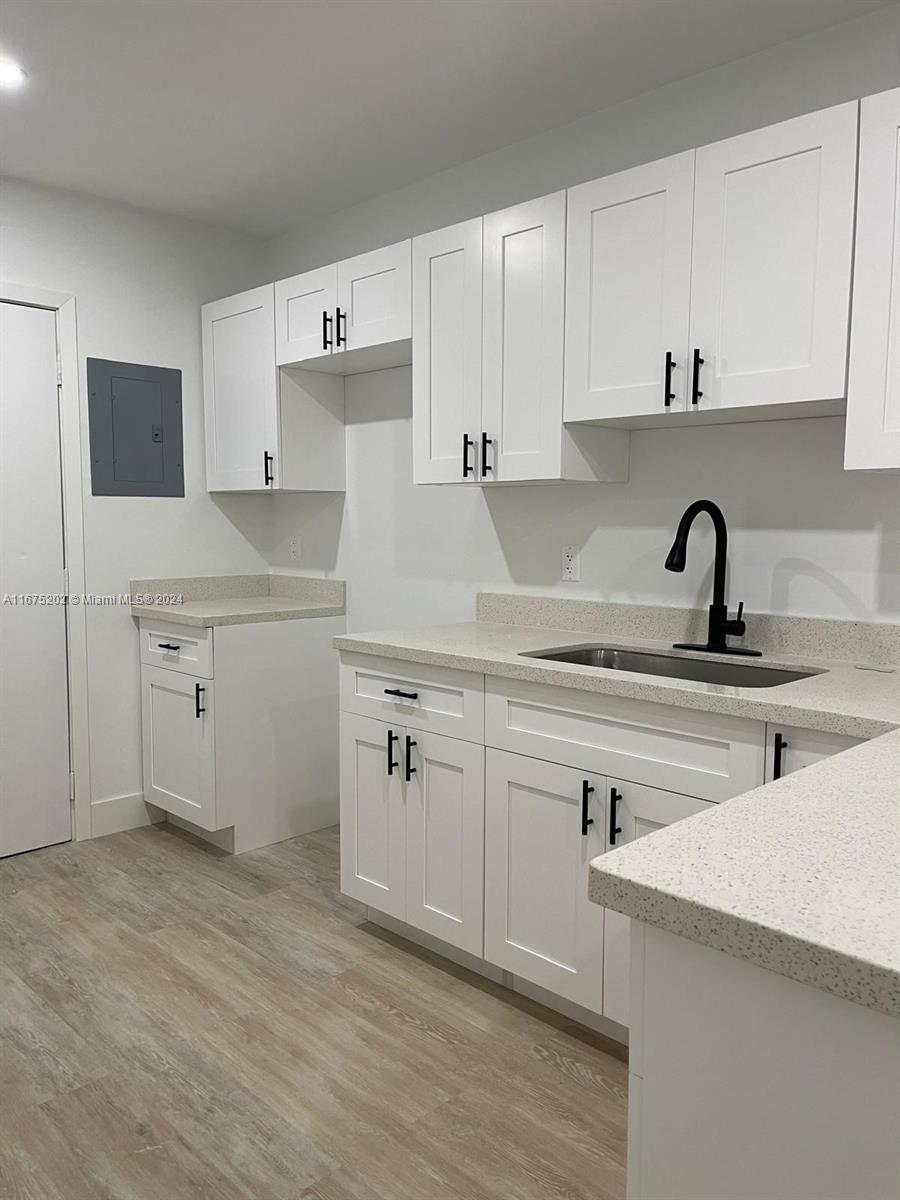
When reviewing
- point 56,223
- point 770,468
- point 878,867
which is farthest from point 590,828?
point 56,223

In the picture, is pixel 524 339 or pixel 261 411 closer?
pixel 524 339

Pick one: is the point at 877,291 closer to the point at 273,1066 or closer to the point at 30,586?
the point at 273,1066

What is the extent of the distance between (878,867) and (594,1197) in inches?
47.1

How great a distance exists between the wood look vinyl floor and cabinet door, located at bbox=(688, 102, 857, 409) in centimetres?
165

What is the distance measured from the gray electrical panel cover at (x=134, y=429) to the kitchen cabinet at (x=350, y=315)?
0.66 meters

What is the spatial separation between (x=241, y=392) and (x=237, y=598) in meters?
0.94

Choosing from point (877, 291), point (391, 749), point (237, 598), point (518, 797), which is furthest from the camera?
point (237, 598)

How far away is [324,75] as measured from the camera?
2.57m

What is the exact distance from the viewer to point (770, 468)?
2426 millimetres

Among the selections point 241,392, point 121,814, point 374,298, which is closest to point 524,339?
point 374,298

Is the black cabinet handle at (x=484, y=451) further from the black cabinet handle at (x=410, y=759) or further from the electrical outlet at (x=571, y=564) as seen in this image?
the black cabinet handle at (x=410, y=759)

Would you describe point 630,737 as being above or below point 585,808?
above

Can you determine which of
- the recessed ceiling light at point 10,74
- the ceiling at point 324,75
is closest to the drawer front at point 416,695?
the ceiling at point 324,75

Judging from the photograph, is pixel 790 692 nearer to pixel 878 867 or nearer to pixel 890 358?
pixel 890 358
